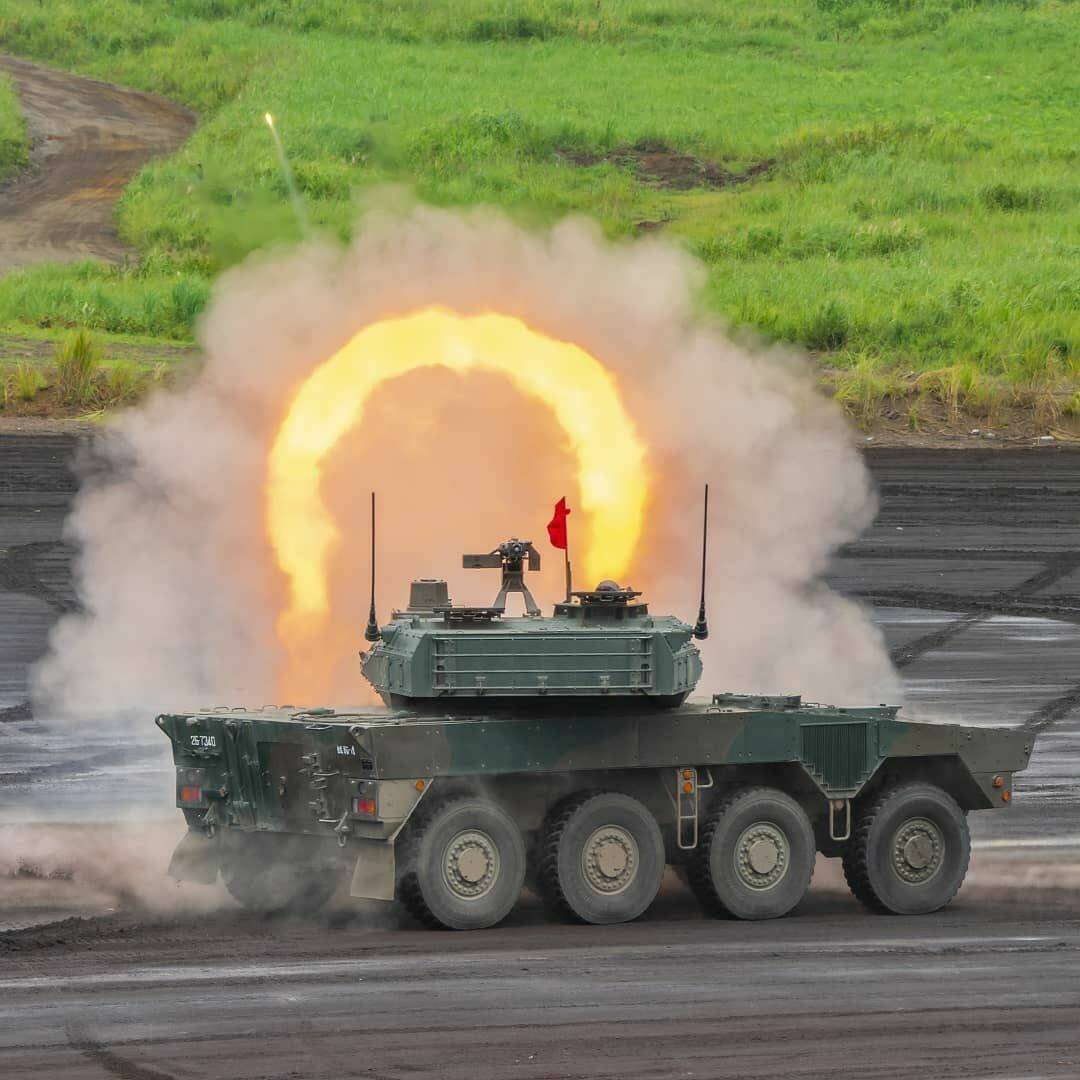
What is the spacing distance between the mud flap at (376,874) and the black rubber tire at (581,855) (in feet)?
3.73

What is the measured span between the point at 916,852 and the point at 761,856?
123 centimetres

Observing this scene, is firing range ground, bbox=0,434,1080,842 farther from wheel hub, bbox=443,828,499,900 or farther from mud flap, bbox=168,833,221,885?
wheel hub, bbox=443,828,499,900

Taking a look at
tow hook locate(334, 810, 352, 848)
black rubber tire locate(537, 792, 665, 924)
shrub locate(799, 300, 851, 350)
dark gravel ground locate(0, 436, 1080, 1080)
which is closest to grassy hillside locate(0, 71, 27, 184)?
shrub locate(799, 300, 851, 350)

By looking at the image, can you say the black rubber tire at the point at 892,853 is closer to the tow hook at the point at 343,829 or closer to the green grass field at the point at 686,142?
the tow hook at the point at 343,829

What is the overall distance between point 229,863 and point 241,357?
5145mm

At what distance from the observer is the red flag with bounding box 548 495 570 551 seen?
58.1 ft

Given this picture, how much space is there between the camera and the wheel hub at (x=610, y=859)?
1589 cm

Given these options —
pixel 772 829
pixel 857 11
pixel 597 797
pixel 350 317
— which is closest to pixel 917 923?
pixel 772 829

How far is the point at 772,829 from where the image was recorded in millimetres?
16500

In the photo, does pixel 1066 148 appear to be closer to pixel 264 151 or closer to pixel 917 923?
pixel 264 151

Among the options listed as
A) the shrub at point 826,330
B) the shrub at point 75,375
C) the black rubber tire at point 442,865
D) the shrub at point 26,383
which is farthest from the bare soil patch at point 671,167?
the black rubber tire at point 442,865

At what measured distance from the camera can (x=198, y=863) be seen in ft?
54.1

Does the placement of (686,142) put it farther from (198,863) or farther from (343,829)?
(343,829)

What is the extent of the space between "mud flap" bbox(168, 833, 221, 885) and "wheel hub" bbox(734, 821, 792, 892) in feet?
11.3
